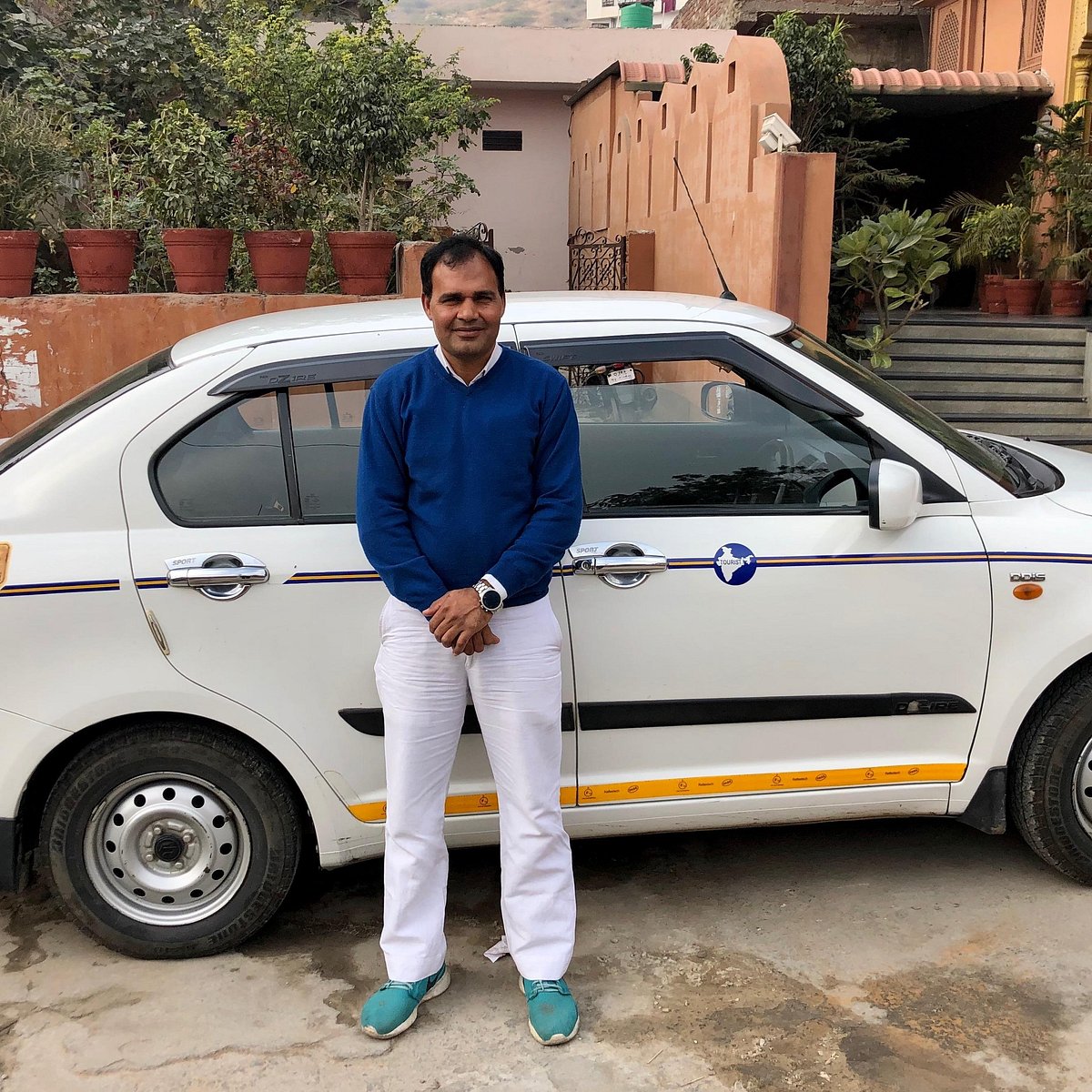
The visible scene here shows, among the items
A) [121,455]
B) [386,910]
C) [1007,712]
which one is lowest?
[386,910]

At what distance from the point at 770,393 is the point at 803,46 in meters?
7.91

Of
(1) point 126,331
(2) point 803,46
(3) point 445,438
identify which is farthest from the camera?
(2) point 803,46

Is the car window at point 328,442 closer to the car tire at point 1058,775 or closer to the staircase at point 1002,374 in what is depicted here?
the car tire at point 1058,775

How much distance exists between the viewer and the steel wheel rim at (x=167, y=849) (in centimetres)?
313

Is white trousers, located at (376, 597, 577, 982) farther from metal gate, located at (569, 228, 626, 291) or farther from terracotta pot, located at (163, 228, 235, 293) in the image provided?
metal gate, located at (569, 228, 626, 291)

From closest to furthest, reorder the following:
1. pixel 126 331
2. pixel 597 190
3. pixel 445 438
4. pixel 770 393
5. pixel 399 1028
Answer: pixel 445 438 < pixel 399 1028 < pixel 770 393 < pixel 126 331 < pixel 597 190

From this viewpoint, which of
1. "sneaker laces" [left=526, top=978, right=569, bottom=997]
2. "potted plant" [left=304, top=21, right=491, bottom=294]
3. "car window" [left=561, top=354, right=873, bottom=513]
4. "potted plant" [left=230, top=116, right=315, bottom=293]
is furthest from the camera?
"potted plant" [left=304, top=21, right=491, bottom=294]

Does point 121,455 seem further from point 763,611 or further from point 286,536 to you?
point 763,611

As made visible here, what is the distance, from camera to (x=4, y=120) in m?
7.68

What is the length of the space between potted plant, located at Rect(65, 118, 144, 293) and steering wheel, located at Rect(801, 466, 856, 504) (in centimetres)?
569

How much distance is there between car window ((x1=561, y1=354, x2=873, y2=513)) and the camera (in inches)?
128

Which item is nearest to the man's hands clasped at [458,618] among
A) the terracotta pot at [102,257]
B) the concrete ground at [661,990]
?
the concrete ground at [661,990]

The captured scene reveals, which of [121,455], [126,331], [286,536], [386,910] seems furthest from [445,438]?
[126,331]

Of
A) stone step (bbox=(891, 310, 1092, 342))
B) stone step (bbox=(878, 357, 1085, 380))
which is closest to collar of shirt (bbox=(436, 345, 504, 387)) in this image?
stone step (bbox=(878, 357, 1085, 380))
